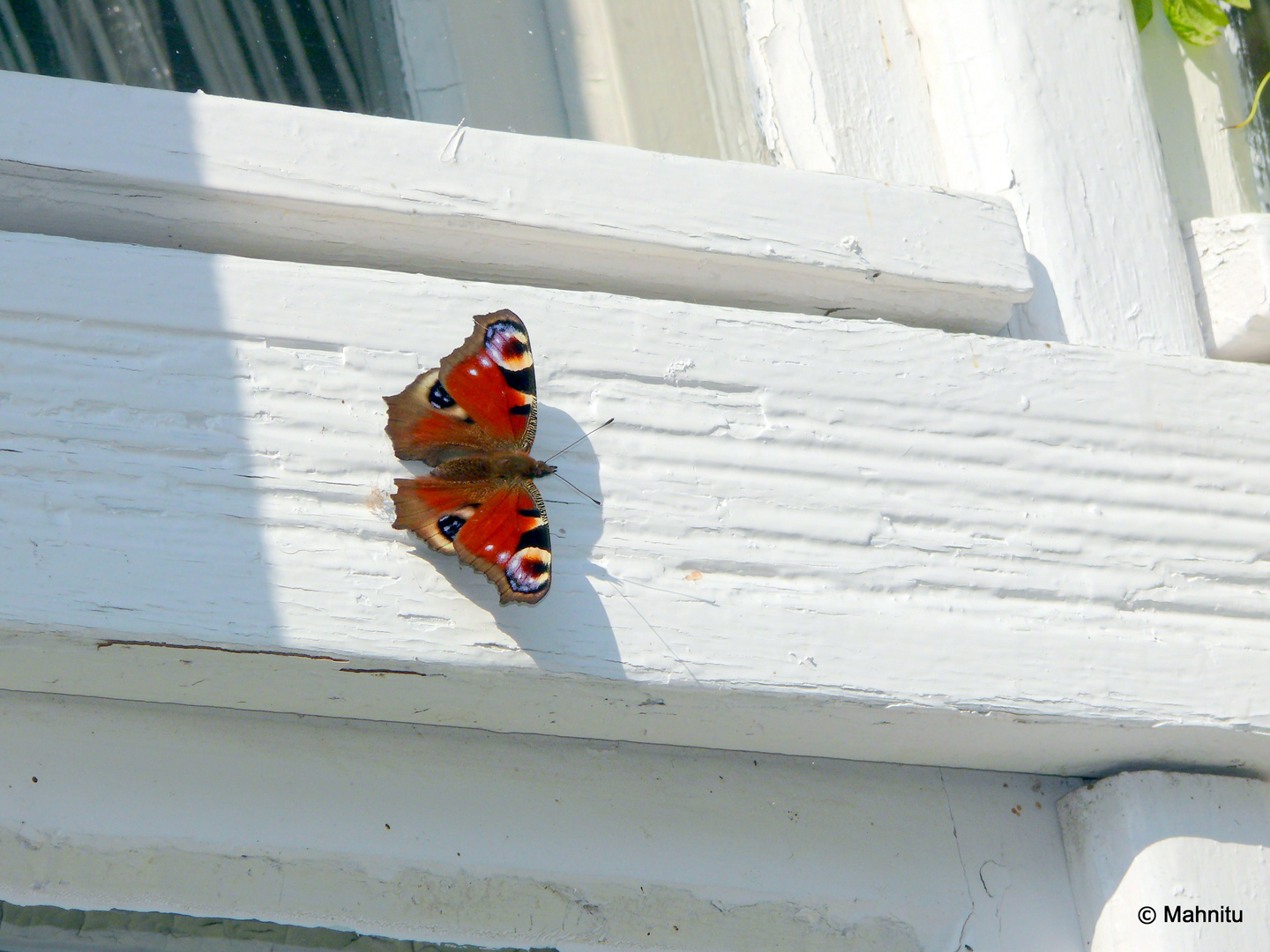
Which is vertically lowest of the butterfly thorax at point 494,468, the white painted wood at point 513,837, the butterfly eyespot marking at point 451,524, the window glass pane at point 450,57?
the white painted wood at point 513,837

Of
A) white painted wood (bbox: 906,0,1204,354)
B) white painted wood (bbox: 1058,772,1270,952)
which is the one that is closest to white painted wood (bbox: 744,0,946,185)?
white painted wood (bbox: 906,0,1204,354)

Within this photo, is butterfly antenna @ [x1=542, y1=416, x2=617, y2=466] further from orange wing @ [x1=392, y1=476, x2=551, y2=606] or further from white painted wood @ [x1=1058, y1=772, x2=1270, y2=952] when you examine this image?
white painted wood @ [x1=1058, y1=772, x2=1270, y2=952]

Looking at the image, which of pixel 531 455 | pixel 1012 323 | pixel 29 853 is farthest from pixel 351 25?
pixel 29 853

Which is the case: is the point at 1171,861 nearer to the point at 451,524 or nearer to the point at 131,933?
the point at 451,524

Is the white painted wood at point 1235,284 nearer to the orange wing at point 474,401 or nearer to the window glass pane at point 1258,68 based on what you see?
the window glass pane at point 1258,68

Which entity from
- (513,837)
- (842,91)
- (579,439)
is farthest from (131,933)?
(842,91)

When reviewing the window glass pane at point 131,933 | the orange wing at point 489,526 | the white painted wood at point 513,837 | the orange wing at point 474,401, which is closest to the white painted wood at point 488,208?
the orange wing at point 474,401
